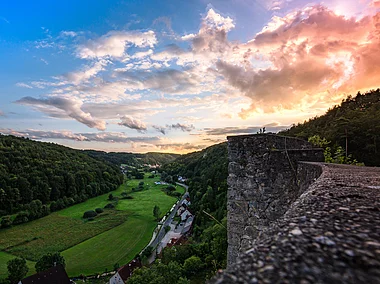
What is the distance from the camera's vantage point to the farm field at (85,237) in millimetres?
35628

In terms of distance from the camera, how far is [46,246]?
4162 centimetres

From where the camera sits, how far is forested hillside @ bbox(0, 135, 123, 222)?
224 ft

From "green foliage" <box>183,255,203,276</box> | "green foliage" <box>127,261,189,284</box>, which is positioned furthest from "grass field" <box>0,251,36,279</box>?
"green foliage" <box>183,255,203,276</box>

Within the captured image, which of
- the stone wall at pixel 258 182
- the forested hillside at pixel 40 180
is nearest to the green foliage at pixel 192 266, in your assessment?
the stone wall at pixel 258 182

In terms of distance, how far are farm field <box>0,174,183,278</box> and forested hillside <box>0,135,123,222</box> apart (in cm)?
856

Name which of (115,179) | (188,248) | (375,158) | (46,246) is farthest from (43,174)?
(375,158)

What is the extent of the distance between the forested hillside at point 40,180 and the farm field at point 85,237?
856 cm

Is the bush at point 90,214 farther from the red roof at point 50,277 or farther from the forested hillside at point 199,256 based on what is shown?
the red roof at point 50,277

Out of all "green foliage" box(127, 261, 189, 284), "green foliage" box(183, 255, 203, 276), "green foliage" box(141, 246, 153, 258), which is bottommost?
"green foliage" box(141, 246, 153, 258)

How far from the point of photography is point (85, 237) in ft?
150

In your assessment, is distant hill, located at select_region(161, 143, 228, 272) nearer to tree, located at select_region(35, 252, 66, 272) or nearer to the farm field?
the farm field

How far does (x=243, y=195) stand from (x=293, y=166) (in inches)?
54.1

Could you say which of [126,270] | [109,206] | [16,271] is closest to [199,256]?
[126,270]

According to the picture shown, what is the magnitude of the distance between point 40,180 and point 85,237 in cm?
4491
